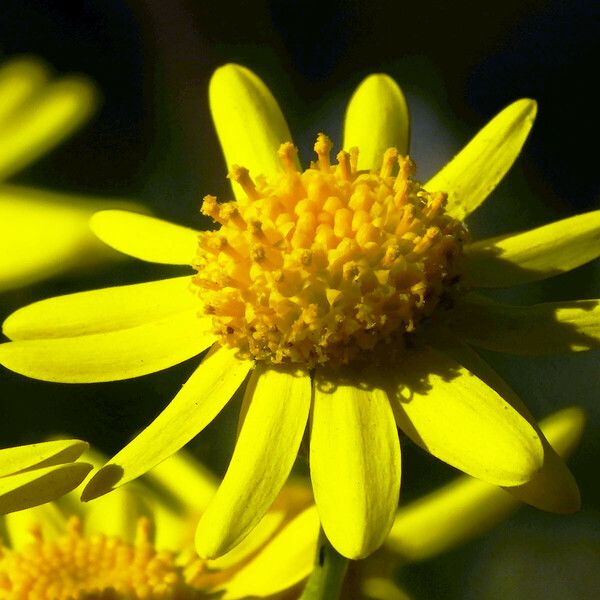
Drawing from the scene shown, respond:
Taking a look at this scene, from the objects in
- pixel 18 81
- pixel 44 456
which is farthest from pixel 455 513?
pixel 18 81

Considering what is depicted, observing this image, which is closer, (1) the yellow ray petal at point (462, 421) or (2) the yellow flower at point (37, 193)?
(1) the yellow ray petal at point (462, 421)

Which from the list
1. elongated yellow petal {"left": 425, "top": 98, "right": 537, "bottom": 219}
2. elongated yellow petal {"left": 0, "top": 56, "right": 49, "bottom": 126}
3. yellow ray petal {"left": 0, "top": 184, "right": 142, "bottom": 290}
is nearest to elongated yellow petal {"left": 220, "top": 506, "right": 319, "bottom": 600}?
elongated yellow petal {"left": 425, "top": 98, "right": 537, "bottom": 219}

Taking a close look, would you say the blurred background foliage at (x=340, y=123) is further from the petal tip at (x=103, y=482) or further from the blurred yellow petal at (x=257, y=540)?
the petal tip at (x=103, y=482)

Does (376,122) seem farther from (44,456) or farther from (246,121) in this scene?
(44,456)

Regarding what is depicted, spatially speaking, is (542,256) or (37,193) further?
(37,193)

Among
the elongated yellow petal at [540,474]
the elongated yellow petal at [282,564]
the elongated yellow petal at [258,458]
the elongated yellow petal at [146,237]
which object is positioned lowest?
the elongated yellow petal at [282,564]

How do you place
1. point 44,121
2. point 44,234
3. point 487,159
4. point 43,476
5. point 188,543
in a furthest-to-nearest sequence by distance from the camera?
1. point 44,121
2. point 44,234
3. point 188,543
4. point 487,159
5. point 43,476

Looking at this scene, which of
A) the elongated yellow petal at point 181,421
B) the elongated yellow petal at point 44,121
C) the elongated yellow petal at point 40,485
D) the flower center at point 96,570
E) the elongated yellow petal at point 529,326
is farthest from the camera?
the elongated yellow petal at point 44,121

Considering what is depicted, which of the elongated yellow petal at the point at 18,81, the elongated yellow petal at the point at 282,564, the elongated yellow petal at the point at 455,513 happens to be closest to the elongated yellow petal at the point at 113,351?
the elongated yellow petal at the point at 282,564
